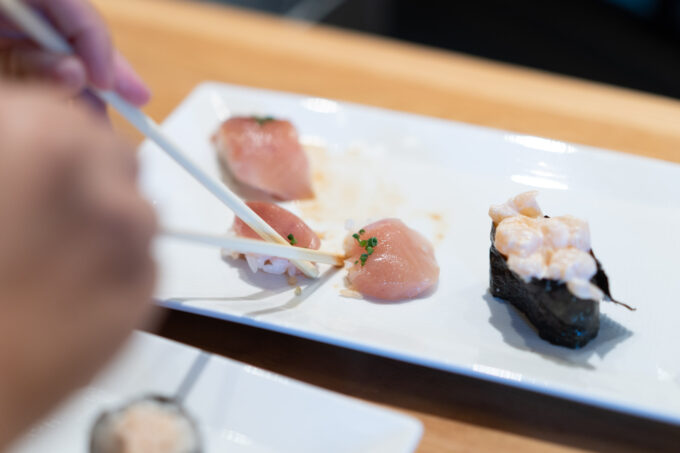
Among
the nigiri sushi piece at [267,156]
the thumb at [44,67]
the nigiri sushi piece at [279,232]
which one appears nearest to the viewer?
the thumb at [44,67]

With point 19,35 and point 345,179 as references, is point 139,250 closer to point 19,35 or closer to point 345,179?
point 19,35

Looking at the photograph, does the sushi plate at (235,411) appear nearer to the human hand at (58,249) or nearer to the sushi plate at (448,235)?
the sushi plate at (448,235)

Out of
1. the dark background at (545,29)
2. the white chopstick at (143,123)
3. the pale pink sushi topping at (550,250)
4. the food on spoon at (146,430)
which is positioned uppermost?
the white chopstick at (143,123)

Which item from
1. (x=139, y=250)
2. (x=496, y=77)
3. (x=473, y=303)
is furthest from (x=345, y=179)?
(x=139, y=250)

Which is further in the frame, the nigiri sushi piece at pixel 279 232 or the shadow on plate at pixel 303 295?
the nigiri sushi piece at pixel 279 232

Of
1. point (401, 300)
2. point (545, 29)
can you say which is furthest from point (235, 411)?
point (545, 29)

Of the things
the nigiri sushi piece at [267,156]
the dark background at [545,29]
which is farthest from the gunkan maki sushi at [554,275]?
the dark background at [545,29]
